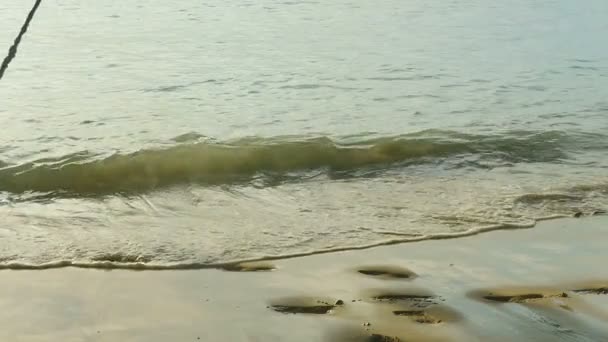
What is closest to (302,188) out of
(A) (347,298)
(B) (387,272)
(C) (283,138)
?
(C) (283,138)

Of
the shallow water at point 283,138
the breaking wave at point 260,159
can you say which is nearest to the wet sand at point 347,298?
the shallow water at point 283,138

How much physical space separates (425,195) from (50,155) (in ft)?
8.26

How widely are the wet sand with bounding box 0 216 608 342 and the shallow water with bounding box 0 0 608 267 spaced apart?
0.93 feet

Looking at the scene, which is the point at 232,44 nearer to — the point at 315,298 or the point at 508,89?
the point at 508,89

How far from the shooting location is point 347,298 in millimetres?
3639

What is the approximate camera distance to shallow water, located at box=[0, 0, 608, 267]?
15.5ft

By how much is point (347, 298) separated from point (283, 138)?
309 centimetres

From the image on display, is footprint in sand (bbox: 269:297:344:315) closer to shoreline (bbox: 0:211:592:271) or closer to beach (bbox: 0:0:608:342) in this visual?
beach (bbox: 0:0:608:342)

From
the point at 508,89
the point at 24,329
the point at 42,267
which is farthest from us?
the point at 508,89

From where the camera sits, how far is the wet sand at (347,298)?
3.29 meters

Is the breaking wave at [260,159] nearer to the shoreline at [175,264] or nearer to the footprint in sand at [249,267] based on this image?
the shoreline at [175,264]

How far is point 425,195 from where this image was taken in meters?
5.35

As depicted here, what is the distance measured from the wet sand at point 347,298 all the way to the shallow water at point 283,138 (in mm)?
284

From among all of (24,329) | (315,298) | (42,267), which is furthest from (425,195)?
(24,329)
